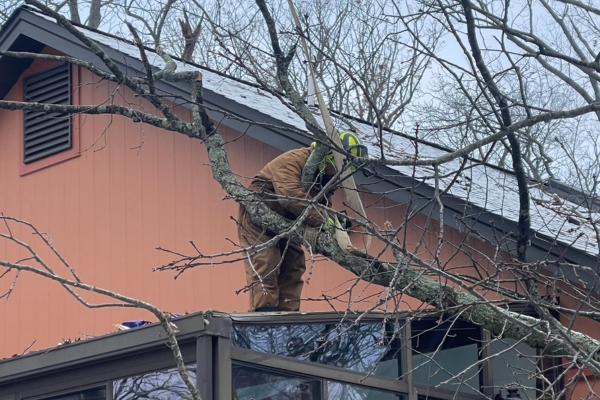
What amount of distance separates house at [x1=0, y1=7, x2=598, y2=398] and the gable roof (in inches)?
1.0

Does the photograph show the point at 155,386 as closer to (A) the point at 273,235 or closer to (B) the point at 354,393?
(B) the point at 354,393

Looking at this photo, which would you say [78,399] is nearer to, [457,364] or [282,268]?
[282,268]

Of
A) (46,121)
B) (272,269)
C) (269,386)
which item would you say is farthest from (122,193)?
(269,386)

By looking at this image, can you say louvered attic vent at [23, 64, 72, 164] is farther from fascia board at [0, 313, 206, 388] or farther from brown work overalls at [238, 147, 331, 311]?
fascia board at [0, 313, 206, 388]

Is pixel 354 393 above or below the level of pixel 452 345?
below

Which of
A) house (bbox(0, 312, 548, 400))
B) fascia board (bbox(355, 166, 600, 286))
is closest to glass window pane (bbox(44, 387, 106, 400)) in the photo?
house (bbox(0, 312, 548, 400))

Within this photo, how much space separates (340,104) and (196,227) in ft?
28.3

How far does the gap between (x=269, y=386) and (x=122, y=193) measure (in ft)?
16.6

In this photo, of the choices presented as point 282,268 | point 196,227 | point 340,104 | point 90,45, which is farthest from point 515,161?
point 340,104

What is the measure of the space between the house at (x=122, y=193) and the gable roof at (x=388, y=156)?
0.09ft

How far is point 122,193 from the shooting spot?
10.5m

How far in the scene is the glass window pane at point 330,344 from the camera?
19.3ft

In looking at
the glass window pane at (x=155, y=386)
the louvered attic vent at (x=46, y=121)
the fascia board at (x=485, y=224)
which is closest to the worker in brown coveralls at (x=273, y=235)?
the fascia board at (x=485, y=224)

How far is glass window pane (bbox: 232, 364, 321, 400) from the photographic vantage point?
226 inches
